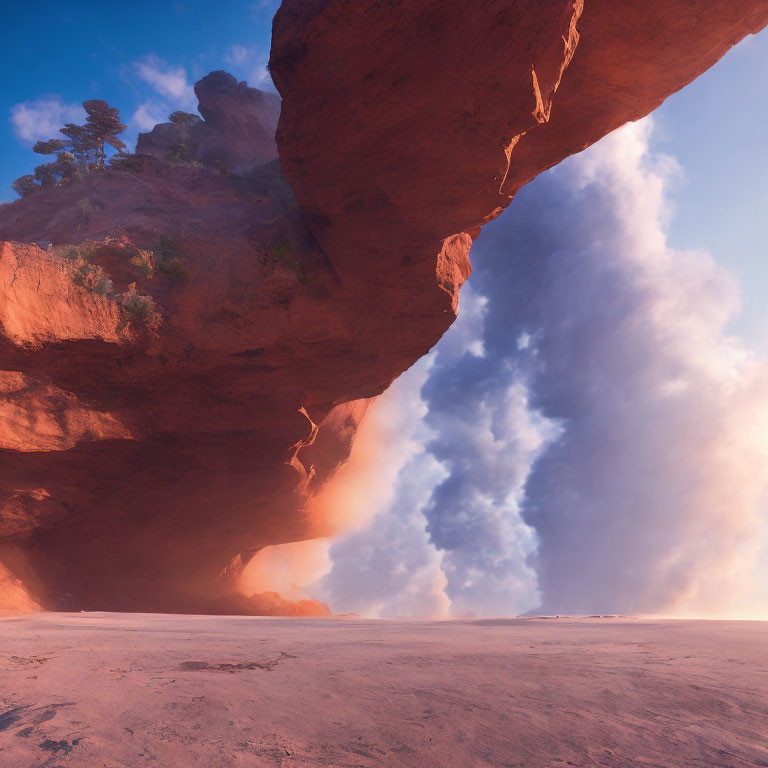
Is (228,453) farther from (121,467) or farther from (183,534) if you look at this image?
(183,534)

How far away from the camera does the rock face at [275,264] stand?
7.58 metres

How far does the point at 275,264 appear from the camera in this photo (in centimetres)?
Answer: 1161

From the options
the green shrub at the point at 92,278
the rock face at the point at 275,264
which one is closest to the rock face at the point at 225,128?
the rock face at the point at 275,264

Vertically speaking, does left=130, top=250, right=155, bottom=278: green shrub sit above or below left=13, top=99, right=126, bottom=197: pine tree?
below

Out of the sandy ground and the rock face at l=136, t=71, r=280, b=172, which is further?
the rock face at l=136, t=71, r=280, b=172

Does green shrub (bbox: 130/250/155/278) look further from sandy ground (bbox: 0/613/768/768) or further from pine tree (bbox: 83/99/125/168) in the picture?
pine tree (bbox: 83/99/125/168)

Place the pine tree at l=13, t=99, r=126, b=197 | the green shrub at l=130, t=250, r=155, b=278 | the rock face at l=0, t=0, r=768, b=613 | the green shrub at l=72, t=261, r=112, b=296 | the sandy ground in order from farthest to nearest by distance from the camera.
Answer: the pine tree at l=13, t=99, r=126, b=197 → the green shrub at l=130, t=250, r=155, b=278 → the green shrub at l=72, t=261, r=112, b=296 → the rock face at l=0, t=0, r=768, b=613 → the sandy ground

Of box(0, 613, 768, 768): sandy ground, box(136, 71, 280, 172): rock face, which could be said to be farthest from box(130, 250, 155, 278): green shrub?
box(136, 71, 280, 172): rock face

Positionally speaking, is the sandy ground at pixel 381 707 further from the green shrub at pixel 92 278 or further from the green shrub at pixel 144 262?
the green shrub at pixel 144 262

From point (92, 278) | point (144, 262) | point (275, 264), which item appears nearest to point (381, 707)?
point (275, 264)

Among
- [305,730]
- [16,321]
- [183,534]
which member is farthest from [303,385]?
[305,730]

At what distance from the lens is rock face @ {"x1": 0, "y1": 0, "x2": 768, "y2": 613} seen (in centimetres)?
758

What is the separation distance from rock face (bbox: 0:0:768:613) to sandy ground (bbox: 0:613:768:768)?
7741 mm

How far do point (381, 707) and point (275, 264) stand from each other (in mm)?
10699
